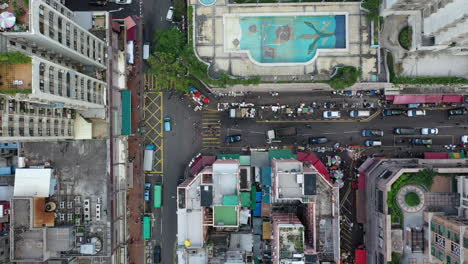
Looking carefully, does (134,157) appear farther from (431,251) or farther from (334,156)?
(431,251)

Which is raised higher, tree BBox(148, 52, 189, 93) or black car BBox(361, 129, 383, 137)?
tree BBox(148, 52, 189, 93)

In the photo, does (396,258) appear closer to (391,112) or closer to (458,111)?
(391,112)

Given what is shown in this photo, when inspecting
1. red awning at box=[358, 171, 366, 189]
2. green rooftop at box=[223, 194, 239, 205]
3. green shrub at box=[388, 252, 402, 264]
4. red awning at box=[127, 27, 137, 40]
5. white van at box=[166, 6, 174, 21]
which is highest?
white van at box=[166, 6, 174, 21]

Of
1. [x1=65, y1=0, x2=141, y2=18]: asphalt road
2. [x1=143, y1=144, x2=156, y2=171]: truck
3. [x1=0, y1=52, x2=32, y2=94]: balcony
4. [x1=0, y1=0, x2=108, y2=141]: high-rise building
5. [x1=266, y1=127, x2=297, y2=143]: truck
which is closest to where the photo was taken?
[x1=0, y1=52, x2=32, y2=94]: balcony

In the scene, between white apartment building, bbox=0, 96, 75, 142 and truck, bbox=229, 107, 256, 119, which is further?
truck, bbox=229, 107, 256, 119

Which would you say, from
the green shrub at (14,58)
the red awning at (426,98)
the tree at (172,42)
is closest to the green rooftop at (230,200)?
the tree at (172,42)

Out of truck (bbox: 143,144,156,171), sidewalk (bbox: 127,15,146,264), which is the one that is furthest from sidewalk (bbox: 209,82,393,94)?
truck (bbox: 143,144,156,171)

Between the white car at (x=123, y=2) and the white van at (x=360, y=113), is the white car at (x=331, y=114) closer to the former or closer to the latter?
the white van at (x=360, y=113)

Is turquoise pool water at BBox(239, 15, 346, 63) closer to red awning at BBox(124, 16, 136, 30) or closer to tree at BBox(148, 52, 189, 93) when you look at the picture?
tree at BBox(148, 52, 189, 93)
